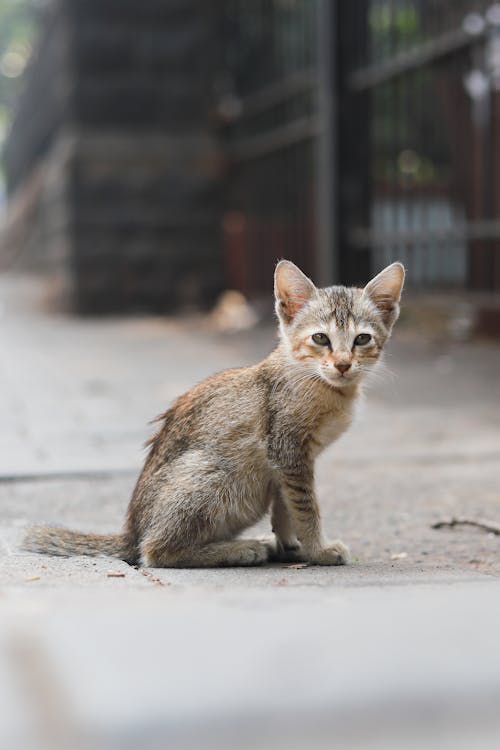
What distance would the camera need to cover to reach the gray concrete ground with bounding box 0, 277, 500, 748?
1.07 m

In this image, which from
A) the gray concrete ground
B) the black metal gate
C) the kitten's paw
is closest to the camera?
the gray concrete ground

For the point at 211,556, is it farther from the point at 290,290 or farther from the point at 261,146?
the point at 261,146

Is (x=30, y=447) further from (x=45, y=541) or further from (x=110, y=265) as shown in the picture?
(x=110, y=265)

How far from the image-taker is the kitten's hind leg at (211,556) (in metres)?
3.06

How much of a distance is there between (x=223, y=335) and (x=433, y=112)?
10.1 feet

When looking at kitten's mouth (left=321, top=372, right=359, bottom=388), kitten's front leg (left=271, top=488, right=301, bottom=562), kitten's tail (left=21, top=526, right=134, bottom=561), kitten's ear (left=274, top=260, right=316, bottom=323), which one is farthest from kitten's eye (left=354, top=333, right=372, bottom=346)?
kitten's tail (left=21, top=526, right=134, bottom=561)

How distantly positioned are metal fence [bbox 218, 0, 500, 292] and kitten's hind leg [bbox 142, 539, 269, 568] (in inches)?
212

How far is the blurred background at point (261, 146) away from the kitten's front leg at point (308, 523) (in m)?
5.15

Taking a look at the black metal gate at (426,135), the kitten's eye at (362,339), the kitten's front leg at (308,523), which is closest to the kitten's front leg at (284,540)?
the kitten's front leg at (308,523)

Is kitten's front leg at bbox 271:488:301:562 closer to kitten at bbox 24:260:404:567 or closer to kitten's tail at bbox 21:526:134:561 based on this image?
kitten at bbox 24:260:404:567

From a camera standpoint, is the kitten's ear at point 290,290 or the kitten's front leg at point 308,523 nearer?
the kitten's front leg at point 308,523

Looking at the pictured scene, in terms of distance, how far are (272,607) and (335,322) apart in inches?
76.4

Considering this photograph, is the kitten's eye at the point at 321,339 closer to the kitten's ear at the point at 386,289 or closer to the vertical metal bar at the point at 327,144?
the kitten's ear at the point at 386,289

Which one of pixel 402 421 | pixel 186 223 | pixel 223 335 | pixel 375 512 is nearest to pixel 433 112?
pixel 223 335
